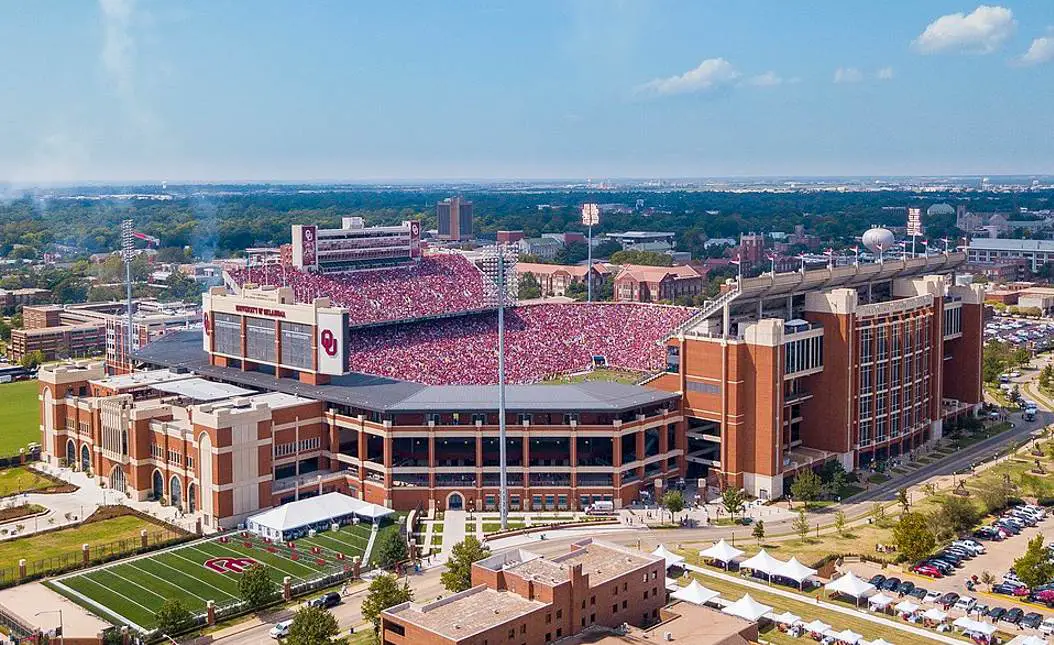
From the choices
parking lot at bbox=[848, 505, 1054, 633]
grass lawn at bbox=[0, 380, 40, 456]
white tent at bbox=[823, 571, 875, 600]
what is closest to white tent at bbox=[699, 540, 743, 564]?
white tent at bbox=[823, 571, 875, 600]

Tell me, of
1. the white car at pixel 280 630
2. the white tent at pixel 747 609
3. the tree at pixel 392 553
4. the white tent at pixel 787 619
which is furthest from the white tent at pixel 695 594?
the white car at pixel 280 630

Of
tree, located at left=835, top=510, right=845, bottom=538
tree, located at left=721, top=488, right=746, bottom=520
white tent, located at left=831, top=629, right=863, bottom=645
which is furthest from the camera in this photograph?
tree, located at left=721, top=488, right=746, bottom=520

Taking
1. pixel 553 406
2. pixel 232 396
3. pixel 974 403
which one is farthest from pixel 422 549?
pixel 974 403

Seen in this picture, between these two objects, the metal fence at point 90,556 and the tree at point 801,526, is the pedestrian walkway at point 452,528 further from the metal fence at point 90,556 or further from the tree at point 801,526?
the tree at point 801,526

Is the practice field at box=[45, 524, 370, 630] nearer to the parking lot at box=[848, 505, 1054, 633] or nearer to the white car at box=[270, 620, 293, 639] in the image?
the white car at box=[270, 620, 293, 639]

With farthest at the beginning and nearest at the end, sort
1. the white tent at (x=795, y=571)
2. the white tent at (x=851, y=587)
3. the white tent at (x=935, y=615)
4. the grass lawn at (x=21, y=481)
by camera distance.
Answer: the grass lawn at (x=21, y=481) → the white tent at (x=795, y=571) → the white tent at (x=851, y=587) → the white tent at (x=935, y=615)

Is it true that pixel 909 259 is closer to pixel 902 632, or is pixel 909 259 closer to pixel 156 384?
pixel 902 632

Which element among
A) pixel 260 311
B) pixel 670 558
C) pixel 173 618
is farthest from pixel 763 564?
pixel 260 311
